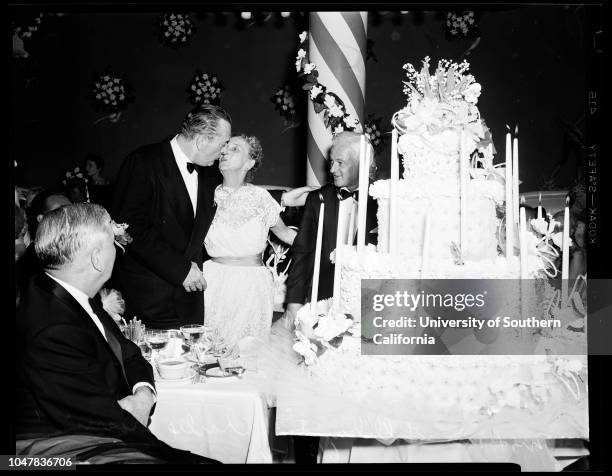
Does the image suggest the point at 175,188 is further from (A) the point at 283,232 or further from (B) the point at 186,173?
(A) the point at 283,232

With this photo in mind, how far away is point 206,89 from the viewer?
10.6ft

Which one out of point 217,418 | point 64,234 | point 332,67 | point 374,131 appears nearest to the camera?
point 64,234

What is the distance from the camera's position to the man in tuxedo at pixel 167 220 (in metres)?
2.41

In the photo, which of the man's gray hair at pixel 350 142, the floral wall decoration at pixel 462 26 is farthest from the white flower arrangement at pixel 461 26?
the man's gray hair at pixel 350 142

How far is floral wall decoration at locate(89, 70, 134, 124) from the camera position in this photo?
8.70ft

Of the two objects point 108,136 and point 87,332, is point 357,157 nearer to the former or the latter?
point 108,136

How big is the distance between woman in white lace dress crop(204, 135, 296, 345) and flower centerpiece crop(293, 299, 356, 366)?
771 millimetres

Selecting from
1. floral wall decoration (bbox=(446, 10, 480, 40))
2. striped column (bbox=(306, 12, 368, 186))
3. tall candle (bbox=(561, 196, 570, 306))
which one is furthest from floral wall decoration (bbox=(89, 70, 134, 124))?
tall candle (bbox=(561, 196, 570, 306))

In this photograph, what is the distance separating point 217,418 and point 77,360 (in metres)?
0.44

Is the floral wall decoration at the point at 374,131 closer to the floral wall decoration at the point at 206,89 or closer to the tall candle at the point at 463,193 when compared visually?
the floral wall decoration at the point at 206,89

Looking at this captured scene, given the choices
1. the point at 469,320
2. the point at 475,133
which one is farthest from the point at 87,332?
the point at 475,133

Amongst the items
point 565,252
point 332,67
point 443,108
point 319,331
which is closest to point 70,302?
point 319,331

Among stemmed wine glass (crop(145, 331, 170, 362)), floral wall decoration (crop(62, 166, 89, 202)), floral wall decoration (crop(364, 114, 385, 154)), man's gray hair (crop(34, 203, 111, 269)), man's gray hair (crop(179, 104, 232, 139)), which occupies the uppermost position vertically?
floral wall decoration (crop(364, 114, 385, 154))

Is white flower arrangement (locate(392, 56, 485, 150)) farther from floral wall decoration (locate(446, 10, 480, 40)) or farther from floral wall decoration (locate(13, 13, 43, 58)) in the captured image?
floral wall decoration (locate(13, 13, 43, 58))
